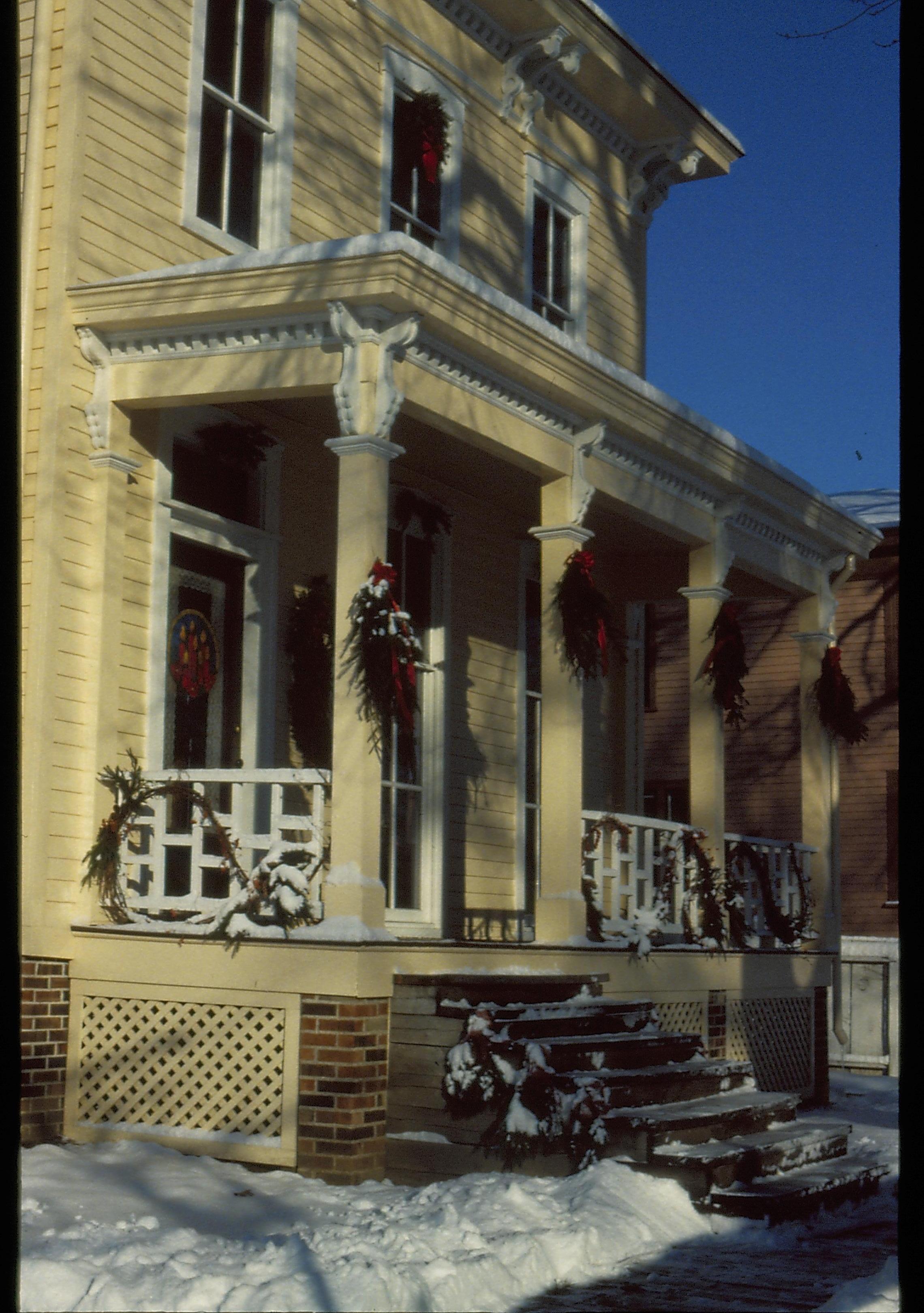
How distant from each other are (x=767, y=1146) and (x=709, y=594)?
4937 mm

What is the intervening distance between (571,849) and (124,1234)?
466 cm

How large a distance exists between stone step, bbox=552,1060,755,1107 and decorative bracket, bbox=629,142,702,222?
9404 mm

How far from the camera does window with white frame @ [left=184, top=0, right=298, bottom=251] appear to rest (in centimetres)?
1078

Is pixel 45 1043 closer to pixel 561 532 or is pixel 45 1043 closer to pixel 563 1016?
pixel 563 1016

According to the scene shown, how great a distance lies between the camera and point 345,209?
12.0 metres

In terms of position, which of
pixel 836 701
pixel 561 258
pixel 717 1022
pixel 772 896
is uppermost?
pixel 561 258

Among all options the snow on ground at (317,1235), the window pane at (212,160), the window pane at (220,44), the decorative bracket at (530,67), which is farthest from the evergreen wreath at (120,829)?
the decorative bracket at (530,67)

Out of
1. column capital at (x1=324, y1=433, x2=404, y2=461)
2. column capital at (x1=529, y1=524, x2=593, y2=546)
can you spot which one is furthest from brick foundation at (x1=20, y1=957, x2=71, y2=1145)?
column capital at (x1=529, y1=524, x2=593, y2=546)

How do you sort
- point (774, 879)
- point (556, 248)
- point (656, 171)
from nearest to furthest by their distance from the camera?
point (774, 879), point (556, 248), point (656, 171)

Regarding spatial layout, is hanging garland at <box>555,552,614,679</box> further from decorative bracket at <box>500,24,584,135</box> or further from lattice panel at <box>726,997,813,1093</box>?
decorative bracket at <box>500,24,584,135</box>

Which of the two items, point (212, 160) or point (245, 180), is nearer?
point (212, 160)

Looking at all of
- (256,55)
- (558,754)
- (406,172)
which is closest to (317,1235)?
(558,754)

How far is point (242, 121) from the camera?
11.1 metres

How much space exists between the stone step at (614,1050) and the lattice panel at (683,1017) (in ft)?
4.89
